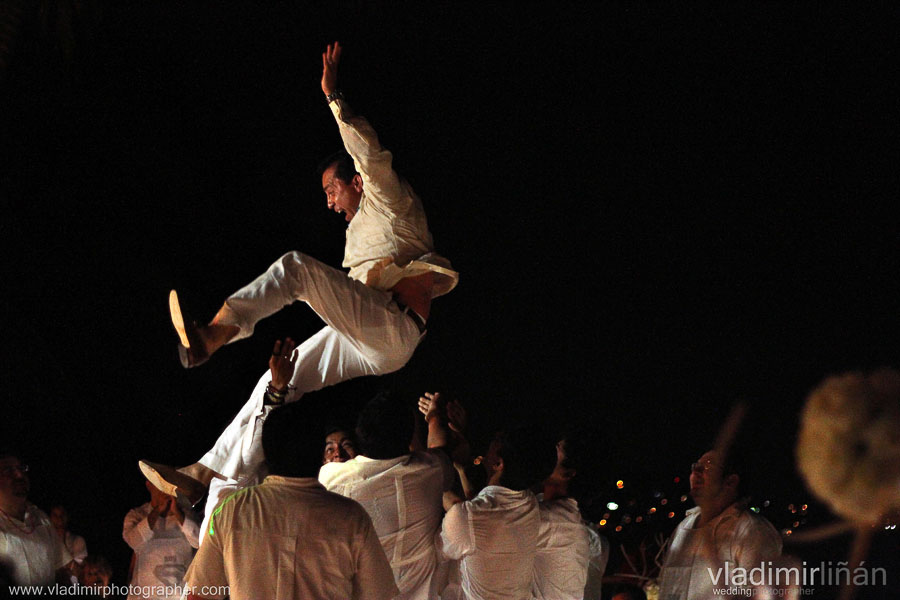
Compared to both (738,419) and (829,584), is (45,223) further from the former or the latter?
(829,584)

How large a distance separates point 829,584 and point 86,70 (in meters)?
5.23

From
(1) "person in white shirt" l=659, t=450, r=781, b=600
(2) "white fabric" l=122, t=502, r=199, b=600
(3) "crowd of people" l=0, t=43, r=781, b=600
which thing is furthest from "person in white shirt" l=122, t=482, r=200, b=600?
(1) "person in white shirt" l=659, t=450, r=781, b=600

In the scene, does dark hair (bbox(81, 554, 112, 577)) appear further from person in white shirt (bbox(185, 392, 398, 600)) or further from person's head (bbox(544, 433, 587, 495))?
person in white shirt (bbox(185, 392, 398, 600))

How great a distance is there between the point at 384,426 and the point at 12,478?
208 centimetres

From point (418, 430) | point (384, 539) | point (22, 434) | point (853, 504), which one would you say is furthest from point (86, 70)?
point (853, 504)

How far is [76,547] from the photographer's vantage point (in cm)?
602

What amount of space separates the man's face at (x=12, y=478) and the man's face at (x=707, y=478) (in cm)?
295

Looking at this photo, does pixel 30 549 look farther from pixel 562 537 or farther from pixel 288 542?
pixel 288 542

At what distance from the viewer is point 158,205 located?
24.4ft

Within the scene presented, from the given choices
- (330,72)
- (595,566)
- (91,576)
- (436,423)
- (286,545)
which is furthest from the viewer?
(91,576)

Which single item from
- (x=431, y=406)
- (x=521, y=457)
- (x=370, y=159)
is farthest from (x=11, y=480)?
(x=521, y=457)

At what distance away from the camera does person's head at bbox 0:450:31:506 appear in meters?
5.48

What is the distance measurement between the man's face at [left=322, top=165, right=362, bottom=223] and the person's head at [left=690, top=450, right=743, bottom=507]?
175cm

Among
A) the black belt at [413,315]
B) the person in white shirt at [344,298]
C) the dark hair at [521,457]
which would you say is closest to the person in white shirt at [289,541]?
the person in white shirt at [344,298]
